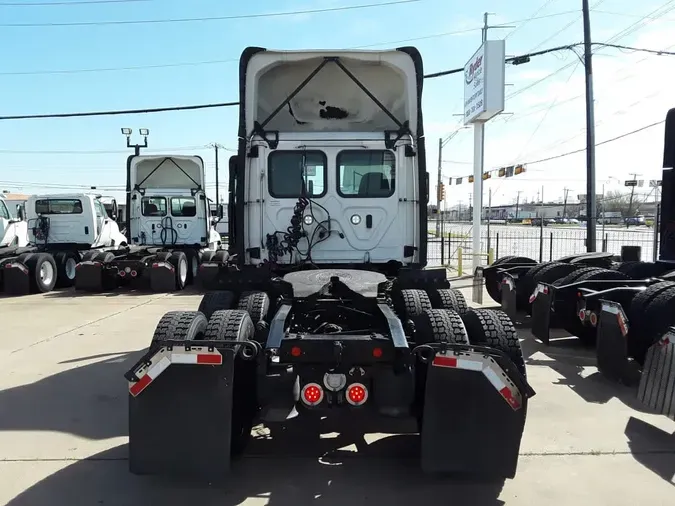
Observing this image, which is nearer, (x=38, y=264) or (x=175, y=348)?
(x=175, y=348)

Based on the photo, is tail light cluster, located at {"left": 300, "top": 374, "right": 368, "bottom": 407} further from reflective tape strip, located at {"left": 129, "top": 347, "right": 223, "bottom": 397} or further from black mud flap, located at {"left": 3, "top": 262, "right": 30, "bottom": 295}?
Answer: black mud flap, located at {"left": 3, "top": 262, "right": 30, "bottom": 295}

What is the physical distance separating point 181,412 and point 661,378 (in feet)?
12.1

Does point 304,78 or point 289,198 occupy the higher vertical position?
point 304,78

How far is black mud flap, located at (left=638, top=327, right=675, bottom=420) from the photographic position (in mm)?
4441

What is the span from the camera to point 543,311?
23.3 ft

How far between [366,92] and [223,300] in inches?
123

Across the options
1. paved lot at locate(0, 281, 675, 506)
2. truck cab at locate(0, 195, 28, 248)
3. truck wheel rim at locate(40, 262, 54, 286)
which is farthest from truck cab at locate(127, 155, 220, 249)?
paved lot at locate(0, 281, 675, 506)

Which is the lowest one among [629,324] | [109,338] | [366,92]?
[109,338]

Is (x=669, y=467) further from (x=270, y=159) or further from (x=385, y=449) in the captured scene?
(x=270, y=159)

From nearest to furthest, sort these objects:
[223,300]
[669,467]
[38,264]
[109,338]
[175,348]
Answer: [175,348]
[669,467]
[223,300]
[109,338]
[38,264]

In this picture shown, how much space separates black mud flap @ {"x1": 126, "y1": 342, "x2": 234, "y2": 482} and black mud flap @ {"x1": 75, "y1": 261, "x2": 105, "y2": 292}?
39.5 feet

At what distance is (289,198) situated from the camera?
678 cm

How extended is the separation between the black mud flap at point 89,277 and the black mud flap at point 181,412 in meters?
12.0

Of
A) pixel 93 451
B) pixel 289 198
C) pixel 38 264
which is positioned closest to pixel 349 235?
pixel 289 198
